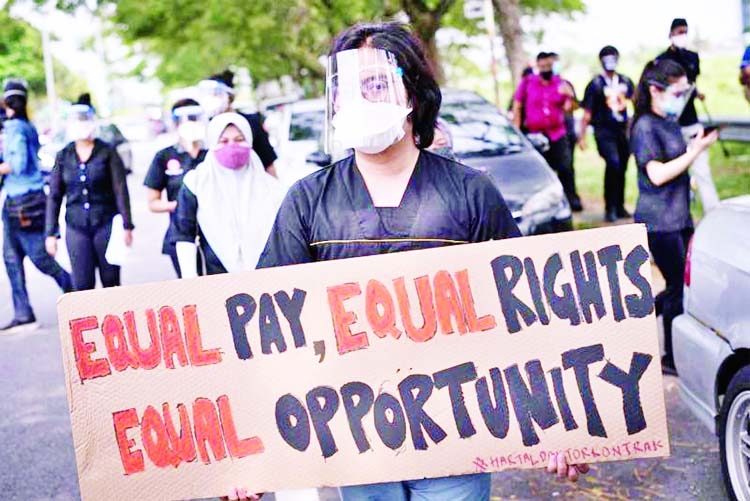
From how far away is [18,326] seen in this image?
9.08 metres

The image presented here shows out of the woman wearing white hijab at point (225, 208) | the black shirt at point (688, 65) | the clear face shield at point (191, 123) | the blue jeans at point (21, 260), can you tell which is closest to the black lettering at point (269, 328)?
the woman wearing white hijab at point (225, 208)

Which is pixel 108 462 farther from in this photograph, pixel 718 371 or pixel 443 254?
pixel 718 371

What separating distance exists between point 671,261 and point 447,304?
12.1ft

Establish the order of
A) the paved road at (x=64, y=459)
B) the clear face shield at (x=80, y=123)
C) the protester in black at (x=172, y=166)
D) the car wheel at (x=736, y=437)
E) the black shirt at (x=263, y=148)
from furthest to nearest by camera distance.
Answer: the black shirt at (x=263, y=148), the clear face shield at (x=80, y=123), the protester in black at (x=172, y=166), the paved road at (x=64, y=459), the car wheel at (x=736, y=437)

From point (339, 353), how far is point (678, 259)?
3.81m

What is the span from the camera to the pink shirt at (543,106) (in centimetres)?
1188

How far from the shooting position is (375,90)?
8.95ft

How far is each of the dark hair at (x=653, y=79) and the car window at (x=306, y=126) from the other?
18.8 ft

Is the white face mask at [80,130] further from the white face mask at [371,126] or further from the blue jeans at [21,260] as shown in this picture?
the white face mask at [371,126]

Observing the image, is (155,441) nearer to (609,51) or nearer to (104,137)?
(104,137)

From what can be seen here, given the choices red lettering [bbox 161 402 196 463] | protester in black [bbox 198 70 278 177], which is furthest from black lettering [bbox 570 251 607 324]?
protester in black [bbox 198 70 278 177]

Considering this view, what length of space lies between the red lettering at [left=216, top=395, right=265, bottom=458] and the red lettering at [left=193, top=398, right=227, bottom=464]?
0.6 inches

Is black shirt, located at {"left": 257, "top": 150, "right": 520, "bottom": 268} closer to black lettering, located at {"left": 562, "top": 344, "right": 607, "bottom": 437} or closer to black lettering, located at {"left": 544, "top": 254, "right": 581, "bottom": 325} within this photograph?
black lettering, located at {"left": 544, "top": 254, "right": 581, "bottom": 325}

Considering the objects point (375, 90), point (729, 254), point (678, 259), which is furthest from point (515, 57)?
point (375, 90)
